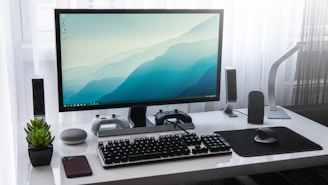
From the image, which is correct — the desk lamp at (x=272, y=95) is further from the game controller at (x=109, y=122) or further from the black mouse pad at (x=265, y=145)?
the game controller at (x=109, y=122)

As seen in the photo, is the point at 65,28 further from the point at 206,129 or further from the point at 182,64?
the point at 206,129

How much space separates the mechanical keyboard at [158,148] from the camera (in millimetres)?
1441

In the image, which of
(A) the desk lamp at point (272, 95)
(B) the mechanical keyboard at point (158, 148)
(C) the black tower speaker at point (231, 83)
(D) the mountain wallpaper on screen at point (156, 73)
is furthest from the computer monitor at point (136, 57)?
(A) the desk lamp at point (272, 95)

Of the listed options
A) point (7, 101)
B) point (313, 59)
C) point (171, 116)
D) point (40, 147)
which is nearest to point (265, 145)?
point (171, 116)

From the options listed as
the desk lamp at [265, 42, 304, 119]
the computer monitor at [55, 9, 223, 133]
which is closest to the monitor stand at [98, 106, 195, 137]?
the computer monitor at [55, 9, 223, 133]

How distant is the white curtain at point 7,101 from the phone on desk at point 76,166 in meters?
0.55

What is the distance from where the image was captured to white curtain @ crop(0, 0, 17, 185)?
1.82 meters

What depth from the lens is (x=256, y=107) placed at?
6.24ft

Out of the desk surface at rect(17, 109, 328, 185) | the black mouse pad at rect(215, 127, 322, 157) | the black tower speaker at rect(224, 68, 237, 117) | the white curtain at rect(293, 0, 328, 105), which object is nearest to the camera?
the desk surface at rect(17, 109, 328, 185)

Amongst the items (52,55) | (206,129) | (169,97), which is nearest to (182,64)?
(169,97)

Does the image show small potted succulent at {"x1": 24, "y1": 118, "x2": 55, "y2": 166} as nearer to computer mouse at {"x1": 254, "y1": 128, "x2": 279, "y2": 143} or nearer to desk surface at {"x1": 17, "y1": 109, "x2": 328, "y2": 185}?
desk surface at {"x1": 17, "y1": 109, "x2": 328, "y2": 185}

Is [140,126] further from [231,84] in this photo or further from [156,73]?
[231,84]

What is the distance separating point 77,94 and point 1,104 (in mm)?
425

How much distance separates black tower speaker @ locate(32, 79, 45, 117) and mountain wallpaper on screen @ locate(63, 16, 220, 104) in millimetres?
92
